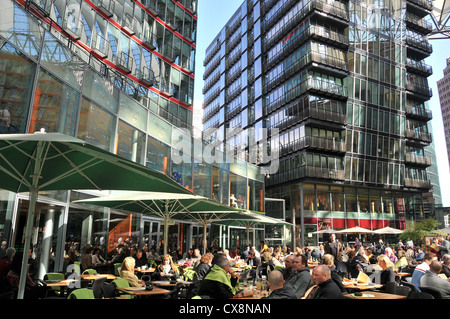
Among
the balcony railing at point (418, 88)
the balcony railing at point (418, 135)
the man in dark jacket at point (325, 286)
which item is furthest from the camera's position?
the balcony railing at point (418, 88)

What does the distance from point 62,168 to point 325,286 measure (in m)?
4.80

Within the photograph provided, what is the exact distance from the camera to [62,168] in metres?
6.13

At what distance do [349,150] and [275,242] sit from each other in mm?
13026

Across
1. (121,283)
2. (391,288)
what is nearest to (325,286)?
(391,288)

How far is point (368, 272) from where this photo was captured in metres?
10.3

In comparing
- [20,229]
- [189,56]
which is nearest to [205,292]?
[20,229]

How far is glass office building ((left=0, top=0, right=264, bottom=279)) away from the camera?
9.38m

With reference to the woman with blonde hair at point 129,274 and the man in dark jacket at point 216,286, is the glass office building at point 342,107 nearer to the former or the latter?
the woman with blonde hair at point 129,274

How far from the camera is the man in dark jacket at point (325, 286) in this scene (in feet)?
15.8

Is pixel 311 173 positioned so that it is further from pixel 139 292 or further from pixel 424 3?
pixel 139 292

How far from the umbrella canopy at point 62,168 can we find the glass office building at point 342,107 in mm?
28919

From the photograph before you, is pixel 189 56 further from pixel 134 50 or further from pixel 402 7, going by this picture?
pixel 402 7

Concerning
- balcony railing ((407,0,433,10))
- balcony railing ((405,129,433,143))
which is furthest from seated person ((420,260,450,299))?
balcony railing ((407,0,433,10))

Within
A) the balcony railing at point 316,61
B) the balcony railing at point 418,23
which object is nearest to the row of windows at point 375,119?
the balcony railing at point 316,61
